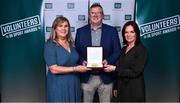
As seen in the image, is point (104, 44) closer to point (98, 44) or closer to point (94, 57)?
point (98, 44)

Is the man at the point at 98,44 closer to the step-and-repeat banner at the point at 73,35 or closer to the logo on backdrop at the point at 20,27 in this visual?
Answer: the step-and-repeat banner at the point at 73,35

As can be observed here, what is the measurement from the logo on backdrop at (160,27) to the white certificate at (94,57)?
3.24 ft

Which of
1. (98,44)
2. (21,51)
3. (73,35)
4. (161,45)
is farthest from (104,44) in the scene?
(21,51)

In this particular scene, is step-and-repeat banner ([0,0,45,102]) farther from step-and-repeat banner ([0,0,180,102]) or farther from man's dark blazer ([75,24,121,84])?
man's dark blazer ([75,24,121,84])

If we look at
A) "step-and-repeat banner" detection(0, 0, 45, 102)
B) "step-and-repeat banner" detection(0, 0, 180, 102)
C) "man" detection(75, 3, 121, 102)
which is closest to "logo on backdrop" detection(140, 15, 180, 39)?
"step-and-repeat banner" detection(0, 0, 180, 102)

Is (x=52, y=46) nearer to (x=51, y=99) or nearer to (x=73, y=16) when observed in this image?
(x=51, y=99)

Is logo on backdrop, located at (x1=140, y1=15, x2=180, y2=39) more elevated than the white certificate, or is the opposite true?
logo on backdrop, located at (x1=140, y1=15, x2=180, y2=39)

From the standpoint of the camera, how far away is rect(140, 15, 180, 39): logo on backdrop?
4.79m

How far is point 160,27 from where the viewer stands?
4.80m

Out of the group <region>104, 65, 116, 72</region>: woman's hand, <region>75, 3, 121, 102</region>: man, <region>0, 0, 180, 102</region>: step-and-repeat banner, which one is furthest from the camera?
<region>0, 0, 180, 102</region>: step-and-repeat banner

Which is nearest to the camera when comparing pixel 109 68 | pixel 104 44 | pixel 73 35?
pixel 109 68

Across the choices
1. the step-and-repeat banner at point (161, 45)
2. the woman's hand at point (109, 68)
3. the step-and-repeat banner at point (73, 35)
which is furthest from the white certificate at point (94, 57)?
the step-and-repeat banner at point (161, 45)

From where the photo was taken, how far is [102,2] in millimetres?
4719

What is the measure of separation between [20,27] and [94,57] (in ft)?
4.26
